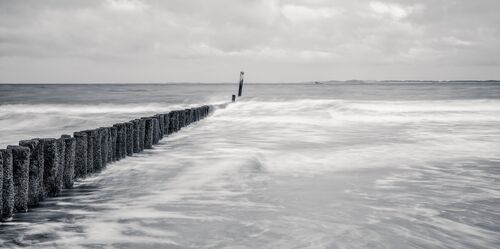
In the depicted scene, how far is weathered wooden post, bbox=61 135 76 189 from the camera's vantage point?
605cm

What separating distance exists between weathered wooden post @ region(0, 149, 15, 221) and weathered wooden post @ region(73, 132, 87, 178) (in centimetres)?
174

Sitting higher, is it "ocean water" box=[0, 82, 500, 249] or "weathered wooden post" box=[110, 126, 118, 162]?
"weathered wooden post" box=[110, 126, 118, 162]

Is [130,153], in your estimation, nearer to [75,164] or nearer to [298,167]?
[75,164]

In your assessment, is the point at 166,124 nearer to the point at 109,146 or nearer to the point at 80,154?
the point at 109,146

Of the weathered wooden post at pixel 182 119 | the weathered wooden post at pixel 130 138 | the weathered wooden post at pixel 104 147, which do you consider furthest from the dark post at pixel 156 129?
the weathered wooden post at pixel 182 119

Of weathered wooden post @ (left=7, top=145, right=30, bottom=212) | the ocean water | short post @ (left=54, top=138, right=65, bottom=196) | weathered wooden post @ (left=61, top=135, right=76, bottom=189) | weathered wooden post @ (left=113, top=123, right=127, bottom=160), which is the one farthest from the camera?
weathered wooden post @ (left=113, top=123, right=127, bottom=160)

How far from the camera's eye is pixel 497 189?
6504mm

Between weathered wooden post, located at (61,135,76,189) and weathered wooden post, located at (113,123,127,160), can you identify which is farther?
weathered wooden post, located at (113,123,127,160)

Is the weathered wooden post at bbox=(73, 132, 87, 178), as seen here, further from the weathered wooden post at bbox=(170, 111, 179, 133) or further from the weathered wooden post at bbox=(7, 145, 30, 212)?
the weathered wooden post at bbox=(170, 111, 179, 133)

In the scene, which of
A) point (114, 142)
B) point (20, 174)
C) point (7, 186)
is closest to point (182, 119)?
point (114, 142)

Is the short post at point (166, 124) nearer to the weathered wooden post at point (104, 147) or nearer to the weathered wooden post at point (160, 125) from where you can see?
the weathered wooden post at point (160, 125)

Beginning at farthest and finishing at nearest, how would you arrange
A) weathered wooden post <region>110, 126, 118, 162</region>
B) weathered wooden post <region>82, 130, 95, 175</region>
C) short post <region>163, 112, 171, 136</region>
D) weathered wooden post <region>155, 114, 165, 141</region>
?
1. short post <region>163, 112, 171, 136</region>
2. weathered wooden post <region>155, 114, 165, 141</region>
3. weathered wooden post <region>110, 126, 118, 162</region>
4. weathered wooden post <region>82, 130, 95, 175</region>

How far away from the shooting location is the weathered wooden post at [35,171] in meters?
5.28

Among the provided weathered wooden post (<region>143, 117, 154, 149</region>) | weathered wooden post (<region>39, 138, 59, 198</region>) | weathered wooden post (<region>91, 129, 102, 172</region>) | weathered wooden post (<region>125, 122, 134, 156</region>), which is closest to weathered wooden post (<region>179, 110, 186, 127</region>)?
weathered wooden post (<region>143, 117, 154, 149</region>)
